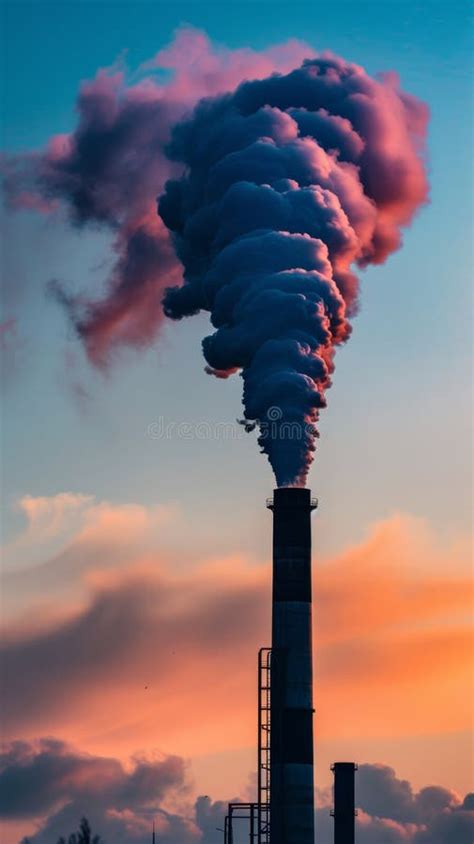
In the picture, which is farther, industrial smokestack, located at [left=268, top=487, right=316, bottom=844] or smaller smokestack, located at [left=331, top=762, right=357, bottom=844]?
smaller smokestack, located at [left=331, top=762, right=357, bottom=844]

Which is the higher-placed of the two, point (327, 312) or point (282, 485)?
point (327, 312)

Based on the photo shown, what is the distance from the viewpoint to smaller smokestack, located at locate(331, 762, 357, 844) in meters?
70.2

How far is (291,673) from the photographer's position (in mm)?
67500

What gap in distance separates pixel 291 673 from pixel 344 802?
26.4ft

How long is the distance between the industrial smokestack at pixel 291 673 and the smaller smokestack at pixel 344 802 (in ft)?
14.3

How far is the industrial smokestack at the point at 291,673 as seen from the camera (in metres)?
66.2

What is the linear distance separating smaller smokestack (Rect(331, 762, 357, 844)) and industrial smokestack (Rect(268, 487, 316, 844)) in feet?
14.3

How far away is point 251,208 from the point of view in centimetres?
6906

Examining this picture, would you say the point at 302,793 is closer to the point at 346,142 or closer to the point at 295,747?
the point at 295,747

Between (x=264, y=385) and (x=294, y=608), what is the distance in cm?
1024

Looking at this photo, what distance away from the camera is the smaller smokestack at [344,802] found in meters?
70.2

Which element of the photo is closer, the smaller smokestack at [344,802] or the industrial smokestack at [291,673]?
the industrial smokestack at [291,673]

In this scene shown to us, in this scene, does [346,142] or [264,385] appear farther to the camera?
[346,142]

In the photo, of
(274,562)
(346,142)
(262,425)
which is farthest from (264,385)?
(346,142)
